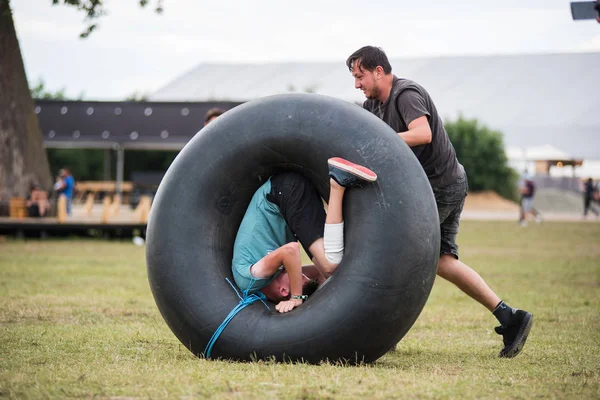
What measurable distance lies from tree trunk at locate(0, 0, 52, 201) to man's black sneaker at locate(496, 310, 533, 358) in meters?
16.6

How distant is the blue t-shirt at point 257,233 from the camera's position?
17.7ft

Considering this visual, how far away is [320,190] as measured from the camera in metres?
5.39

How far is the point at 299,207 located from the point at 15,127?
1661 cm

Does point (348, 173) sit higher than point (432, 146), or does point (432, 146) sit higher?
point (432, 146)

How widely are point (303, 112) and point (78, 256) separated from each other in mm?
10174

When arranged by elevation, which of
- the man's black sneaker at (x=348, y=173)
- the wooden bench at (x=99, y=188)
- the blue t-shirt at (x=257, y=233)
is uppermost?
the man's black sneaker at (x=348, y=173)

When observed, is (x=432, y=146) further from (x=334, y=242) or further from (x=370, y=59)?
(x=334, y=242)

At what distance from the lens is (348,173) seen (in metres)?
5.00

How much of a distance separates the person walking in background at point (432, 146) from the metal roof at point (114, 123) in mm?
21075

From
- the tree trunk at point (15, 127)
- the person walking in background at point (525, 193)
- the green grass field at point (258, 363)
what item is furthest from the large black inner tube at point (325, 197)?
the person walking in background at point (525, 193)

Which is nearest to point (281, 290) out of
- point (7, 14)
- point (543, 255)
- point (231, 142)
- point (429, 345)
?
point (231, 142)

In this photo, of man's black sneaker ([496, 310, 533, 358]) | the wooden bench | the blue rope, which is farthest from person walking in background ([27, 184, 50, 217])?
man's black sneaker ([496, 310, 533, 358])

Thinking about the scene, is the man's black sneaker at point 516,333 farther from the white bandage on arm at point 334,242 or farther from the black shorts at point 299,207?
the black shorts at point 299,207

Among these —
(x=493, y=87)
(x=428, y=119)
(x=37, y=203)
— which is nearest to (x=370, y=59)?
(x=428, y=119)
